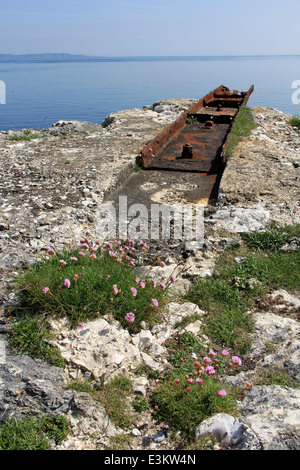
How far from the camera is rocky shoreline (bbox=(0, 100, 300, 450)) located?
6.53ft

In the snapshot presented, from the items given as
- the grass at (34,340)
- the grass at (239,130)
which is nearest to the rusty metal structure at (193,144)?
the grass at (239,130)

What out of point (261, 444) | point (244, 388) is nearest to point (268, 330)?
point (244, 388)

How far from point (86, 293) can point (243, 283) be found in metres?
1.45

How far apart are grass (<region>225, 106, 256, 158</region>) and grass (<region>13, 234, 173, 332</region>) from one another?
4128 millimetres

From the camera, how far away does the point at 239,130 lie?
26.3ft

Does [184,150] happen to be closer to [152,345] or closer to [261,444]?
A: [152,345]

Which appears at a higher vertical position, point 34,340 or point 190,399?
point 34,340

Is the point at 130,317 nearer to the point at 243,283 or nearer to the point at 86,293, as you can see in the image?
the point at 86,293

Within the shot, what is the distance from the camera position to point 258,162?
6156mm

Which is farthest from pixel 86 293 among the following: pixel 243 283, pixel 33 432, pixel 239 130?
pixel 239 130

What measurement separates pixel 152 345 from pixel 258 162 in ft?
14.5

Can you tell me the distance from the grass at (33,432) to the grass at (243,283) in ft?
4.15

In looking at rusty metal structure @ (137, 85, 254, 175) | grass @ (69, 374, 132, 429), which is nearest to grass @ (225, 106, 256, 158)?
rusty metal structure @ (137, 85, 254, 175)

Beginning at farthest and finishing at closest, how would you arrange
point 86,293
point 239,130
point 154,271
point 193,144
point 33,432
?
point 239,130 → point 193,144 → point 154,271 → point 86,293 → point 33,432
